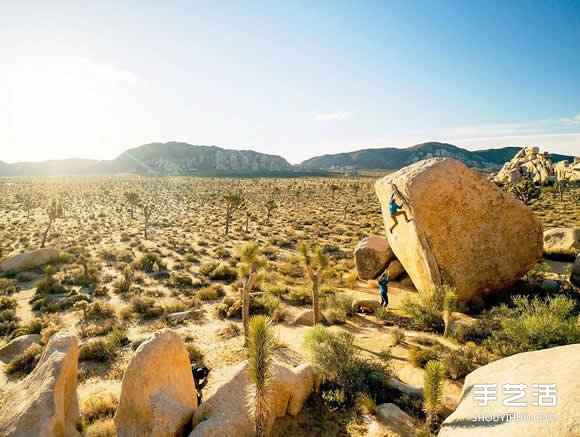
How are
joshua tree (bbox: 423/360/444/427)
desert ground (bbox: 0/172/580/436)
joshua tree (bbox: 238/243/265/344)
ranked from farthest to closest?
1. joshua tree (bbox: 238/243/265/344)
2. desert ground (bbox: 0/172/580/436)
3. joshua tree (bbox: 423/360/444/427)

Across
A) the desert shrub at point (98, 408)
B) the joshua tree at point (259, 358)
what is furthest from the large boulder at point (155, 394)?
the joshua tree at point (259, 358)

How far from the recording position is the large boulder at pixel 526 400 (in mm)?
3859

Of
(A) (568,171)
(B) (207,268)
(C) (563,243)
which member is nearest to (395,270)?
(C) (563,243)

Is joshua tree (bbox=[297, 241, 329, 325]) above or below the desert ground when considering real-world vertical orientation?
above

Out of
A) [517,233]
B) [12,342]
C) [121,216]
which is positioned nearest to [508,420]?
[517,233]

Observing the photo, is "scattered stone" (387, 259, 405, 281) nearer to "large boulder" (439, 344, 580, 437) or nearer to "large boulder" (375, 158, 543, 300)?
"large boulder" (375, 158, 543, 300)

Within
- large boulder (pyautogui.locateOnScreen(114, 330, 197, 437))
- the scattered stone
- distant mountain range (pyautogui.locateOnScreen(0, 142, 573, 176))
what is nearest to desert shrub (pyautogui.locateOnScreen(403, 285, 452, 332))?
the scattered stone

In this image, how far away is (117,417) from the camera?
5.98 m

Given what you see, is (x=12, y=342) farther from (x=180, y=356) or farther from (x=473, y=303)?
(x=473, y=303)

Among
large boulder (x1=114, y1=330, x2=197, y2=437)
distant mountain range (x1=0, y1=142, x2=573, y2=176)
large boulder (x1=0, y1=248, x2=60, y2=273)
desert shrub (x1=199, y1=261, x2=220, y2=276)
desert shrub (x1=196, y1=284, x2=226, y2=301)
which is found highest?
distant mountain range (x1=0, y1=142, x2=573, y2=176)

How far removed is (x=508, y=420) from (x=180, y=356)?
5.94 meters

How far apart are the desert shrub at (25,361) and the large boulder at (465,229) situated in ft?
46.0

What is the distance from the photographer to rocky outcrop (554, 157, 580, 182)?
6302 centimetres

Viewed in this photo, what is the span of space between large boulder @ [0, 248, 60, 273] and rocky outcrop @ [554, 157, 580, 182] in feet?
267
